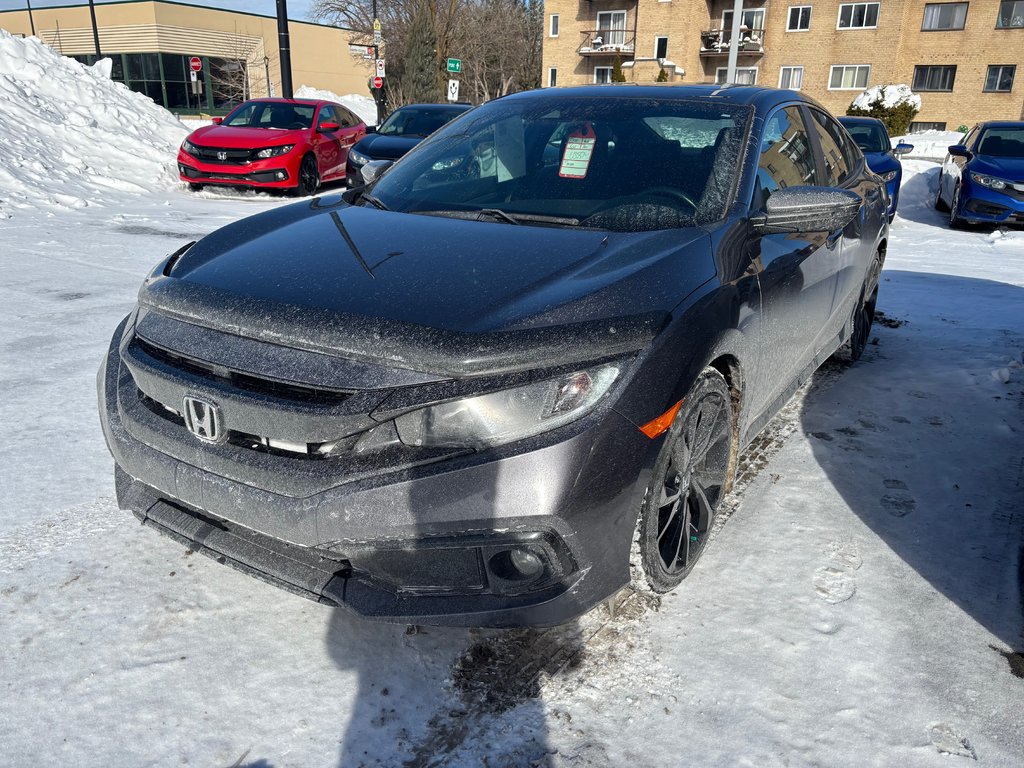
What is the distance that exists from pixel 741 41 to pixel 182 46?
102 feet

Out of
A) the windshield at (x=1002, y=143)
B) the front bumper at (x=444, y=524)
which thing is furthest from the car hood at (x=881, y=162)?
the front bumper at (x=444, y=524)

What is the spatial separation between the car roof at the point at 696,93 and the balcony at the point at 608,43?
136ft

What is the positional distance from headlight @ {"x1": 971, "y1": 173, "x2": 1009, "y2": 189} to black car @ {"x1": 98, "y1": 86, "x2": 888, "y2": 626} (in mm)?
9817

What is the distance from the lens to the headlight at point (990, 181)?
11070mm

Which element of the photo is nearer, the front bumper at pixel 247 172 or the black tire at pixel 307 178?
the front bumper at pixel 247 172

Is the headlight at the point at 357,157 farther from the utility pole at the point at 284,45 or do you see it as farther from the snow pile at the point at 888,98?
the snow pile at the point at 888,98

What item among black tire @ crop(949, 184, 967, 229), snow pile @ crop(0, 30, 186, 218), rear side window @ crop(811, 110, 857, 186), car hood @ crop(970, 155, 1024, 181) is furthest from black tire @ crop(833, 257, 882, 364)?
snow pile @ crop(0, 30, 186, 218)

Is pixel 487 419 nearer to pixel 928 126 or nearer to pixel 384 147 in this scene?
pixel 384 147

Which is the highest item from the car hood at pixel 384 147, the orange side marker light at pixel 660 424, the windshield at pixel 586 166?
the windshield at pixel 586 166

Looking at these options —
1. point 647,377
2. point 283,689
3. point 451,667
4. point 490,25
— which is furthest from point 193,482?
point 490,25

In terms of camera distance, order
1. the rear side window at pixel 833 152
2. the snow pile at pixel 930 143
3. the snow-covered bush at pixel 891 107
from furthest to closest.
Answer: the snow-covered bush at pixel 891 107
the snow pile at pixel 930 143
the rear side window at pixel 833 152

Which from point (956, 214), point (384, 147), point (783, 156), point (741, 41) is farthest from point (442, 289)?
point (741, 41)

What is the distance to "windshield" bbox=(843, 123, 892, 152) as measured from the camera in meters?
11.4

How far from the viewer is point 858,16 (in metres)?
37.7
